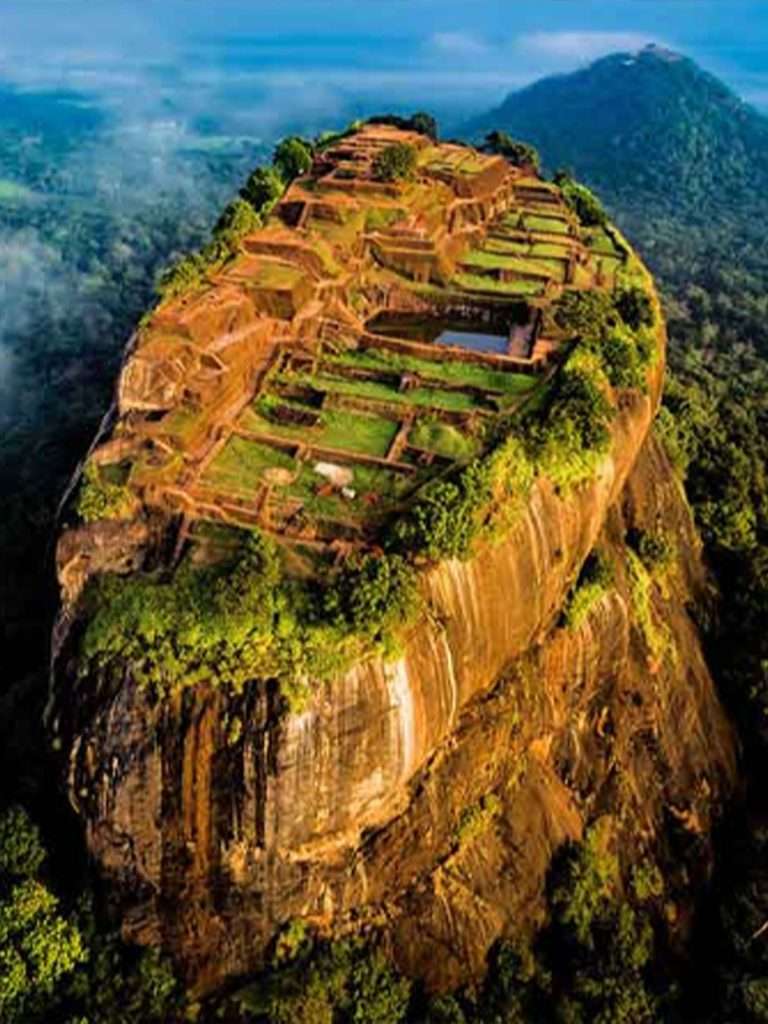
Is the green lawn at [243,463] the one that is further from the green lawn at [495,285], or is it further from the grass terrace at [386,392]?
the green lawn at [495,285]

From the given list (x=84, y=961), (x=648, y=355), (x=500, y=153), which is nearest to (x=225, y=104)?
(x=500, y=153)

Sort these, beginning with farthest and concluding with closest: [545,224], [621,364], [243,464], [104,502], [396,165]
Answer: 1. [545,224]
2. [396,165]
3. [621,364]
4. [243,464]
5. [104,502]

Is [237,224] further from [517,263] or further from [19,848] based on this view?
[19,848]

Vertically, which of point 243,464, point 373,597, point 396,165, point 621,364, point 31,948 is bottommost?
point 31,948

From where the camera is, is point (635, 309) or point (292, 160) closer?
point (635, 309)

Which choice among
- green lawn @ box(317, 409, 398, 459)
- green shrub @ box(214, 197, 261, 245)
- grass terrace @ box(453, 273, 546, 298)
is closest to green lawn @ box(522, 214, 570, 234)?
grass terrace @ box(453, 273, 546, 298)

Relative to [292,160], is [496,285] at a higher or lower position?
lower

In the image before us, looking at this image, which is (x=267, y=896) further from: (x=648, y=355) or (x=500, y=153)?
(x=500, y=153)

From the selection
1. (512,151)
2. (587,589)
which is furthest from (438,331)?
(512,151)
